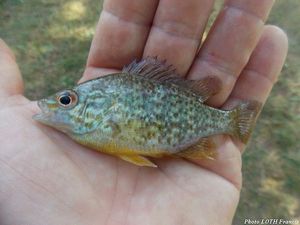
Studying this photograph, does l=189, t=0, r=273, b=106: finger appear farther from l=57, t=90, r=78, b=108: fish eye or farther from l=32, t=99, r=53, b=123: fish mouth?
l=32, t=99, r=53, b=123: fish mouth

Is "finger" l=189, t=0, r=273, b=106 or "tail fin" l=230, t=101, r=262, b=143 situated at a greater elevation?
"finger" l=189, t=0, r=273, b=106

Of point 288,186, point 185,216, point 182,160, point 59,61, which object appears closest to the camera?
point 185,216

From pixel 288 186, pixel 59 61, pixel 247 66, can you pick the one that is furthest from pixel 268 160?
pixel 59 61

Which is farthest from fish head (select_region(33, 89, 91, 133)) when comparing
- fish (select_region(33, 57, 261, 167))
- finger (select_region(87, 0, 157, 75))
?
finger (select_region(87, 0, 157, 75))

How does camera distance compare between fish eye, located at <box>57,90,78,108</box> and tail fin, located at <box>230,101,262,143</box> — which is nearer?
fish eye, located at <box>57,90,78,108</box>

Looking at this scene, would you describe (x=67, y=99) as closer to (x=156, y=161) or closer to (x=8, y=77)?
(x=8, y=77)

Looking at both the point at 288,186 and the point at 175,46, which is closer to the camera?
the point at 175,46

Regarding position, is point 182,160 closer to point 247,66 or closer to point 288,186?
point 247,66
